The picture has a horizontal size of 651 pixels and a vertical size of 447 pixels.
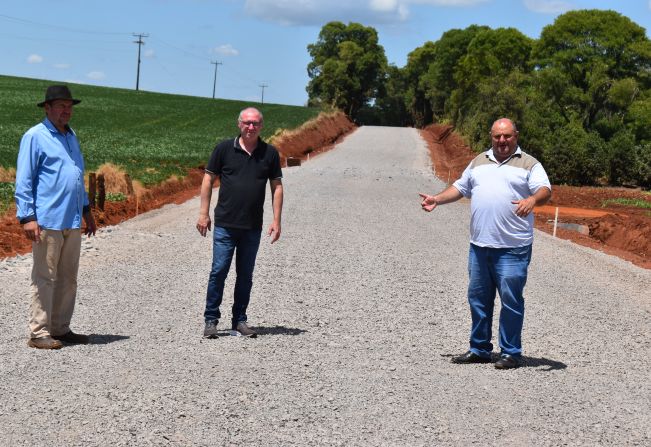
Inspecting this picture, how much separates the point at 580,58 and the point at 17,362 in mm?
38819

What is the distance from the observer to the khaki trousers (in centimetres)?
696

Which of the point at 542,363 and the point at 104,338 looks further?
the point at 104,338

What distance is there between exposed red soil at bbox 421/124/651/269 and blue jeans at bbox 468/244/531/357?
9.79m

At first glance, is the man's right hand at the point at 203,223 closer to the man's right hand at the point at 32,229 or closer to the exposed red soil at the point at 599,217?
the man's right hand at the point at 32,229

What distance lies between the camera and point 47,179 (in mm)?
6922

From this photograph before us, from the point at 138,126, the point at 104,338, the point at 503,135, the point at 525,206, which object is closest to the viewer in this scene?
the point at 525,206

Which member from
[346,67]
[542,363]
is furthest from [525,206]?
[346,67]

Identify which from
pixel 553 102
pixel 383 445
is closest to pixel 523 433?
pixel 383 445

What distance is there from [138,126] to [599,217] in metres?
39.5

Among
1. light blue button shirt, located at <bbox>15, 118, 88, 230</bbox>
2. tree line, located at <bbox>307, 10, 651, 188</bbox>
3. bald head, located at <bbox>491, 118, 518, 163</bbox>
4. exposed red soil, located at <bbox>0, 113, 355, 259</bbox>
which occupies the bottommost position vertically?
exposed red soil, located at <bbox>0, 113, 355, 259</bbox>

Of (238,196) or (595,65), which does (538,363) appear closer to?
(238,196)

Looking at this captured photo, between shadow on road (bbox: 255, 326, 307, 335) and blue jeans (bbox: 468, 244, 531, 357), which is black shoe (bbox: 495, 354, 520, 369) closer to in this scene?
blue jeans (bbox: 468, 244, 531, 357)

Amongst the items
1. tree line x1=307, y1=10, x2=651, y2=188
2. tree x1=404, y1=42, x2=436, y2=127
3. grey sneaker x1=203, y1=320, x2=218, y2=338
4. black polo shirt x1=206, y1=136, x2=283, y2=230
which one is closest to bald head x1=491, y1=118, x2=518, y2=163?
black polo shirt x1=206, y1=136, x2=283, y2=230

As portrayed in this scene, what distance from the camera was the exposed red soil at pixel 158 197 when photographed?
14891 millimetres
